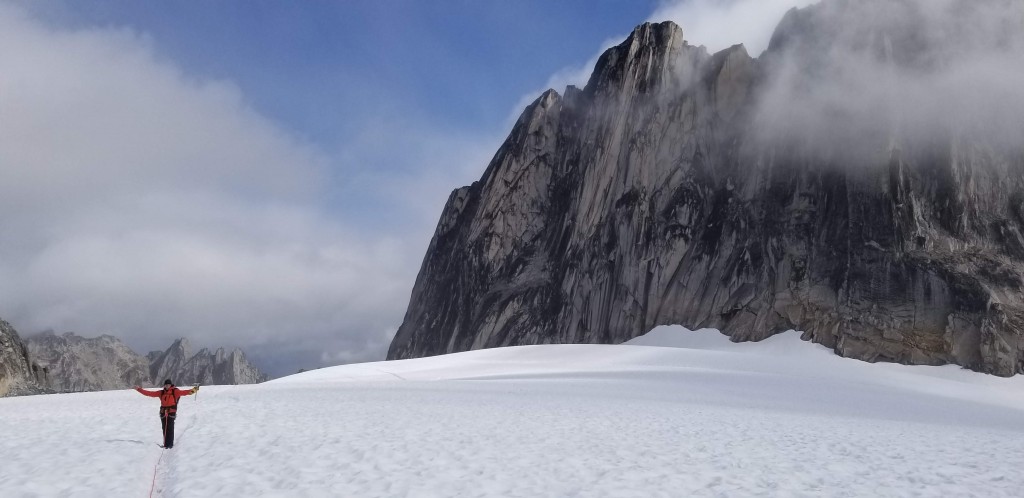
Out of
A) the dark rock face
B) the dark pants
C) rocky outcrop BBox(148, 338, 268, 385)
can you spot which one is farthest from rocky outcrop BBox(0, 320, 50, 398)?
rocky outcrop BBox(148, 338, 268, 385)

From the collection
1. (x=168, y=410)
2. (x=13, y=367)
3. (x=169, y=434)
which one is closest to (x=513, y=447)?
Answer: (x=169, y=434)

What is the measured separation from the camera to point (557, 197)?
75812 mm

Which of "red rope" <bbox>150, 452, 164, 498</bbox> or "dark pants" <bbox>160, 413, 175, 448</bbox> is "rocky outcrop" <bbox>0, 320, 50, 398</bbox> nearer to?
"dark pants" <bbox>160, 413, 175, 448</bbox>

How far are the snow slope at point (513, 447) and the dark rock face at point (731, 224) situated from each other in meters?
22.1

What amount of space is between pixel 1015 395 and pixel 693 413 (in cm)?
3150

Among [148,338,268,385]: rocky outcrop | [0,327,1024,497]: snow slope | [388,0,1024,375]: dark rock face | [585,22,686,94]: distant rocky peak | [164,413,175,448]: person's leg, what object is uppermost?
[585,22,686,94]: distant rocky peak

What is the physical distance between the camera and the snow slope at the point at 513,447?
8.80 m

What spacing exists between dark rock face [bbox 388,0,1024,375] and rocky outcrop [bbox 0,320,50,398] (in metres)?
41.0

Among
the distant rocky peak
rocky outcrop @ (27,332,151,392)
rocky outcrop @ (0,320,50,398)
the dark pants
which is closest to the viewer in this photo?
the dark pants

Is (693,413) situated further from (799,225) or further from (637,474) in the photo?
(799,225)

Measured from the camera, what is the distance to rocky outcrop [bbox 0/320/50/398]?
36.9m

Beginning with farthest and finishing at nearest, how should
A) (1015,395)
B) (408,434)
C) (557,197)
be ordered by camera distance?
(557,197)
(1015,395)
(408,434)

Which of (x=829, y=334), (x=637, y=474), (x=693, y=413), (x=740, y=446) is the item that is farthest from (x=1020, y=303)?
(x=637, y=474)

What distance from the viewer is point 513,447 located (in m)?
11.4
